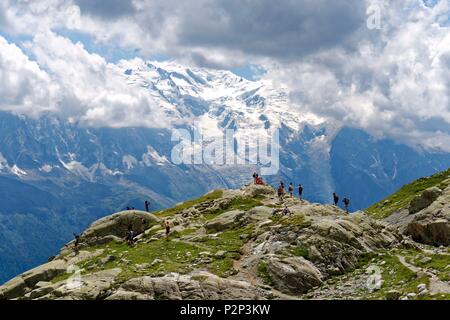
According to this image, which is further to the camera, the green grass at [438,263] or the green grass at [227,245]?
the green grass at [227,245]

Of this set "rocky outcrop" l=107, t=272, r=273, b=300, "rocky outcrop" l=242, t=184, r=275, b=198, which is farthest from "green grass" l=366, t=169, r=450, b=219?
"rocky outcrop" l=107, t=272, r=273, b=300

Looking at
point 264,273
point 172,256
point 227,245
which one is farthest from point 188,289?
point 227,245

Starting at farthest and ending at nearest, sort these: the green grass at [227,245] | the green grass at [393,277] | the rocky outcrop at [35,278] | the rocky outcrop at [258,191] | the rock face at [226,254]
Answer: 1. the rocky outcrop at [258,191]
2. the rocky outcrop at [35,278]
3. the green grass at [227,245]
4. the rock face at [226,254]
5. the green grass at [393,277]

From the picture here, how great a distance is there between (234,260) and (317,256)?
29.9 feet

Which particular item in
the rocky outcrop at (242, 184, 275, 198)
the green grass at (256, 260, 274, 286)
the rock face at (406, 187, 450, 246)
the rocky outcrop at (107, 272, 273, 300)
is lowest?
the rocky outcrop at (107, 272, 273, 300)

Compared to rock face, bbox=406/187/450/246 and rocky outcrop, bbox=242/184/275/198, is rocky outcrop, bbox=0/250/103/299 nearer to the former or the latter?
rocky outcrop, bbox=242/184/275/198

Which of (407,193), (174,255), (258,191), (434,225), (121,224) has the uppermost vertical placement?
(407,193)

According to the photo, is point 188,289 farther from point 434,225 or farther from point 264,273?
point 434,225

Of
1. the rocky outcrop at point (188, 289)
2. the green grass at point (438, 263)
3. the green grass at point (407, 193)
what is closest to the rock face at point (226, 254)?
the rocky outcrop at point (188, 289)

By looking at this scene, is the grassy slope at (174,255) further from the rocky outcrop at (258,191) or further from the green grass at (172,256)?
the rocky outcrop at (258,191)

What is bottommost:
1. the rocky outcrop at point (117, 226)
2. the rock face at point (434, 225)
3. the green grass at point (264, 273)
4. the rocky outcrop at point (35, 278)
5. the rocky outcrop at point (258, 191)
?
the green grass at point (264, 273)

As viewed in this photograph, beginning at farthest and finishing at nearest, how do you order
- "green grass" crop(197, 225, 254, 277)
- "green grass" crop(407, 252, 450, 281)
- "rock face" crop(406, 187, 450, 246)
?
1. "rock face" crop(406, 187, 450, 246)
2. "green grass" crop(197, 225, 254, 277)
3. "green grass" crop(407, 252, 450, 281)

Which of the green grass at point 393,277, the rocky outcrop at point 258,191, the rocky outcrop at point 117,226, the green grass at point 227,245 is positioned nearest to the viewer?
the green grass at point 393,277
